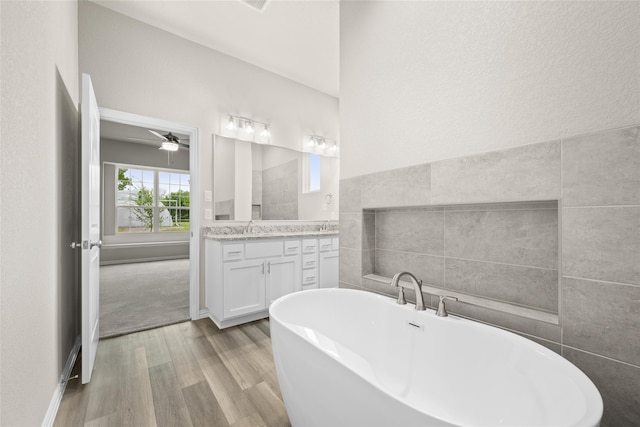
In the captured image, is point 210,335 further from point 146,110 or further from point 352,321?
point 146,110

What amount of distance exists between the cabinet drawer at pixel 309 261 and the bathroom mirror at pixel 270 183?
69 cm

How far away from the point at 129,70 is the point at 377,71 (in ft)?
7.37

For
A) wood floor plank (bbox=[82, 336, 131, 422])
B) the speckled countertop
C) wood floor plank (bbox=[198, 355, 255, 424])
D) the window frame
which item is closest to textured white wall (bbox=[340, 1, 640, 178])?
the speckled countertop

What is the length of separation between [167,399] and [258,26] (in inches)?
121

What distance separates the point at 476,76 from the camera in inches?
52.1

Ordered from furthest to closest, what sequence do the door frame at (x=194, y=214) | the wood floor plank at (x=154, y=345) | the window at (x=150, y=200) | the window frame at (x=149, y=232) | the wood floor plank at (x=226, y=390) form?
the window at (x=150, y=200) < the window frame at (x=149, y=232) < the door frame at (x=194, y=214) < the wood floor plank at (x=154, y=345) < the wood floor plank at (x=226, y=390)

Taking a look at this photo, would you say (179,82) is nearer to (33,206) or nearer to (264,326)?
(33,206)

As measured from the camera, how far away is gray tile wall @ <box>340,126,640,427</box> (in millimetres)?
910

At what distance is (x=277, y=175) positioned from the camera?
3371mm

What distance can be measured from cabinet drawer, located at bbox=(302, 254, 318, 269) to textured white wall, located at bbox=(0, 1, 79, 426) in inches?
74.9

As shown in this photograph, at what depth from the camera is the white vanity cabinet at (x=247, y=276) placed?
2.40m

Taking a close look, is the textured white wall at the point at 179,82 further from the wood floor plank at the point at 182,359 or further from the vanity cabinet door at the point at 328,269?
the vanity cabinet door at the point at 328,269

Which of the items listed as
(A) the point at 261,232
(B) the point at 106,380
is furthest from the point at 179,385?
(A) the point at 261,232

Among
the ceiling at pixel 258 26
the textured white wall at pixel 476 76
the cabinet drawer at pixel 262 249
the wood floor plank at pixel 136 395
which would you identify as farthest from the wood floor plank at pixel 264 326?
the ceiling at pixel 258 26
